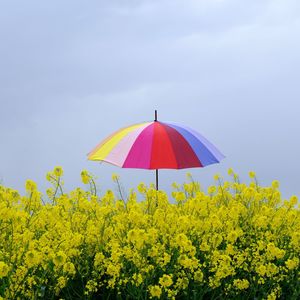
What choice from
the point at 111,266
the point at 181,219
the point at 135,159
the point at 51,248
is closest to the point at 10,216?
the point at 51,248

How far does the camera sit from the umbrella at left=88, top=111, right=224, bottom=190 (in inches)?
290

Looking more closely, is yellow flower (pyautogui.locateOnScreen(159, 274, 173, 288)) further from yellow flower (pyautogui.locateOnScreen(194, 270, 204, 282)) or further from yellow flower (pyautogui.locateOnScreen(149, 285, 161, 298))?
yellow flower (pyautogui.locateOnScreen(194, 270, 204, 282))

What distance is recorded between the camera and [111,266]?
14.8 feet

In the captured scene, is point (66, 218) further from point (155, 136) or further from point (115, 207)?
point (155, 136)

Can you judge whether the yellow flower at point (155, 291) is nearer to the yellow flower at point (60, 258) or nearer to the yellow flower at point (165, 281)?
the yellow flower at point (165, 281)

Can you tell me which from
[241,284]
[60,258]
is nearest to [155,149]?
[241,284]

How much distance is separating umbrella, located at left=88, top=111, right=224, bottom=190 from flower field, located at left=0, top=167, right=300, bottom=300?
3.25 feet

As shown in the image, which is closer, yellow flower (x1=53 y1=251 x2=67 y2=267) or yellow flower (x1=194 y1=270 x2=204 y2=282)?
yellow flower (x1=53 y1=251 x2=67 y2=267)

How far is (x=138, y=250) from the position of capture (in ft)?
15.8

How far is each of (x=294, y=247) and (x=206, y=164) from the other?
2.22 m

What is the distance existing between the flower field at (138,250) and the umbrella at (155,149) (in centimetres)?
99

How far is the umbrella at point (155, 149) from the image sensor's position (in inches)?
290

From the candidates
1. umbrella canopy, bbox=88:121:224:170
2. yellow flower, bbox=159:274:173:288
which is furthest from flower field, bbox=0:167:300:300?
umbrella canopy, bbox=88:121:224:170

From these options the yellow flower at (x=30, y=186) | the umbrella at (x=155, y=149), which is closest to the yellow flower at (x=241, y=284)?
the yellow flower at (x=30, y=186)
